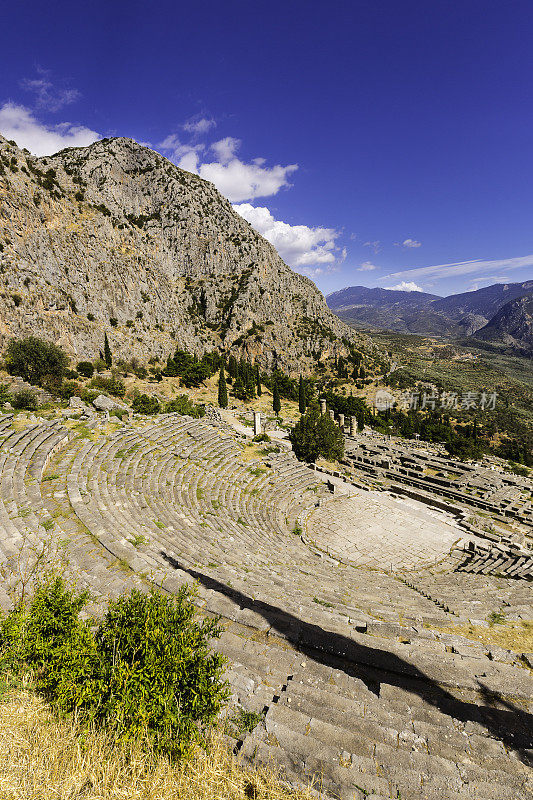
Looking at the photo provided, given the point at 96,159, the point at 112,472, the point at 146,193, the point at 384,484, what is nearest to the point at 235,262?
the point at 146,193

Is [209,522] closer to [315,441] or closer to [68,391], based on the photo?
[315,441]

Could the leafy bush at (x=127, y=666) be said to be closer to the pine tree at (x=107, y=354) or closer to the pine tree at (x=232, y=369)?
the pine tree at (x=107, y=354)

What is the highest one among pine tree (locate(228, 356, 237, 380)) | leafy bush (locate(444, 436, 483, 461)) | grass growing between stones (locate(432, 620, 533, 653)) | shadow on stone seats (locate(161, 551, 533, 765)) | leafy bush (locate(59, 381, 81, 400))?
leafy bush (locate(59, 381, 81, 400))

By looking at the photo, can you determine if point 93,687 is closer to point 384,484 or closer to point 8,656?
point 8,656

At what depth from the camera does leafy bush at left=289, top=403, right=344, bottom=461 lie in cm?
3117

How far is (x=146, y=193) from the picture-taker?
90.8m

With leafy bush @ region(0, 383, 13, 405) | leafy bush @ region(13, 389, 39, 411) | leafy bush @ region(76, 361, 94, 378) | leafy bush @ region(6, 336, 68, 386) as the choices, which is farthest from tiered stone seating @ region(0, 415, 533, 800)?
leafy bush @ region(76, 361, 94, 378)

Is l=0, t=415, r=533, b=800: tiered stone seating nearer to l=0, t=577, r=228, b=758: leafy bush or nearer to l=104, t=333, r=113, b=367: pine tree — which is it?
l=0, t=577, r=228, b=758: leafy bush

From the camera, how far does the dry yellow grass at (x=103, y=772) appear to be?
3.50 metres

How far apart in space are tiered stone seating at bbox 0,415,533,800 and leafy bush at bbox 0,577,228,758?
1.04 metres

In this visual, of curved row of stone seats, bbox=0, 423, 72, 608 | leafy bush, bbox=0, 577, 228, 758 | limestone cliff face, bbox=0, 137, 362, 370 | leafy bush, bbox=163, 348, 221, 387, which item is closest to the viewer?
leafy bush, bbox=0, 577, 228, 758

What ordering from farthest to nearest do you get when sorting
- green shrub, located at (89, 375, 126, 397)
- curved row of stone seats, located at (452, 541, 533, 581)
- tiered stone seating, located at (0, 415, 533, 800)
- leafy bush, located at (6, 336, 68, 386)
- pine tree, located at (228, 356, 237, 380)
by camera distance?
pine tree, located at (228, 356, 237, 380) → green shrub, located at (89, 375, 126, 397) → leafy bush, located at (6, 336, 68, 386) → curved row of stone seats, located at (452, 541, 533, 581) → tiered stone seating, located at (0, 415, 533, 800)

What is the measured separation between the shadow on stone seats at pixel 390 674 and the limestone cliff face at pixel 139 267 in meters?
52.2

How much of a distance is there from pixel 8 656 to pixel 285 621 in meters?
5.52
